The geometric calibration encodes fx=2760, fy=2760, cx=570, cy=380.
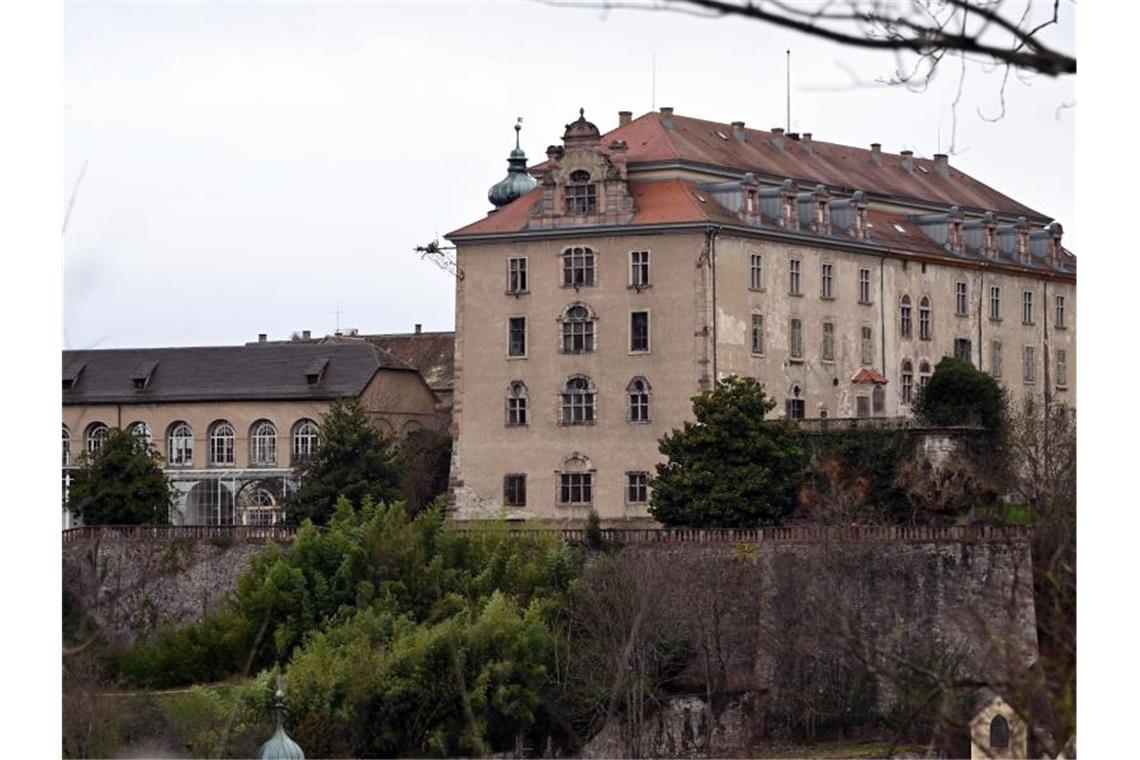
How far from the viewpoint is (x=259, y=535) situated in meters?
51.5

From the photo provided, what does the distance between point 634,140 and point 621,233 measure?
3153 millimetres

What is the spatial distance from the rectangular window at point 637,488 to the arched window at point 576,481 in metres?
0.77

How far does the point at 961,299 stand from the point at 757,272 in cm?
665

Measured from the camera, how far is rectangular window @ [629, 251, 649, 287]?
2191 inches

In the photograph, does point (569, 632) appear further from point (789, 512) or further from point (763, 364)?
point (763, 364)

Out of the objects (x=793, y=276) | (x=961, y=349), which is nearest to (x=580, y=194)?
(x=793, y=276)

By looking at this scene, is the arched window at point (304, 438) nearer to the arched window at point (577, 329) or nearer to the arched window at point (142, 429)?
the arched window at point (142, 429)

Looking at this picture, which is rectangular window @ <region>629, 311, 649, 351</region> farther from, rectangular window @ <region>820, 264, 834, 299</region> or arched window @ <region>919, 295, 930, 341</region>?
arched window @ <region>919, 295, 930, 341</region>

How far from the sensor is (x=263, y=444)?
60406 mm

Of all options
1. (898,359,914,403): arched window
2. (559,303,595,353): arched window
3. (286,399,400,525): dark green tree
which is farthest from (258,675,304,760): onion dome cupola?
(898,359,914,403): arched window

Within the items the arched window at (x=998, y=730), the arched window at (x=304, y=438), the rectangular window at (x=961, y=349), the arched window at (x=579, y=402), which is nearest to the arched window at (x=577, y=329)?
the arched window at (x=579, y=402)

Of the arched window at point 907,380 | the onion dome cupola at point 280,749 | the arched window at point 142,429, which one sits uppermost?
the arched window at point 907,380

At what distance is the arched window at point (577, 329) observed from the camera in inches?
2197

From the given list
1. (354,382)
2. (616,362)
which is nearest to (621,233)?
(616,362)
